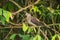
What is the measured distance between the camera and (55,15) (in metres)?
1.89

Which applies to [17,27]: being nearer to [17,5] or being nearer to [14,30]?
[14,30]

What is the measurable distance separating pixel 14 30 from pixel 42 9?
32 cm

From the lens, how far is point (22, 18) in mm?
1813

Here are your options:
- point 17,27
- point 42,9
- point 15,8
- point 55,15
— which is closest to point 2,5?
point 15,8

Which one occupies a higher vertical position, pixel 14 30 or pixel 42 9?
pixel 42 9

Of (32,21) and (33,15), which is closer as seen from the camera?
(32,21)

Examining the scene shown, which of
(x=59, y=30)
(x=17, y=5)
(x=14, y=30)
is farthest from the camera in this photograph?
(x=59, y=30)

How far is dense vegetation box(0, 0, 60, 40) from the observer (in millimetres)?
1696

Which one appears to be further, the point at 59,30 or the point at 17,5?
the point at 59,30

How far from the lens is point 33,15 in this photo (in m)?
1.83

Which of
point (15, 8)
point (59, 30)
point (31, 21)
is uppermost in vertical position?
point (15, 8)

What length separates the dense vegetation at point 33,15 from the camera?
66.8 inches

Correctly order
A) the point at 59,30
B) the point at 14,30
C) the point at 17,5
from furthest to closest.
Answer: the point at 59,30
the point at 14,30
the point at 17,5

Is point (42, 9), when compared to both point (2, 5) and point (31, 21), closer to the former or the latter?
point (31, 21)
